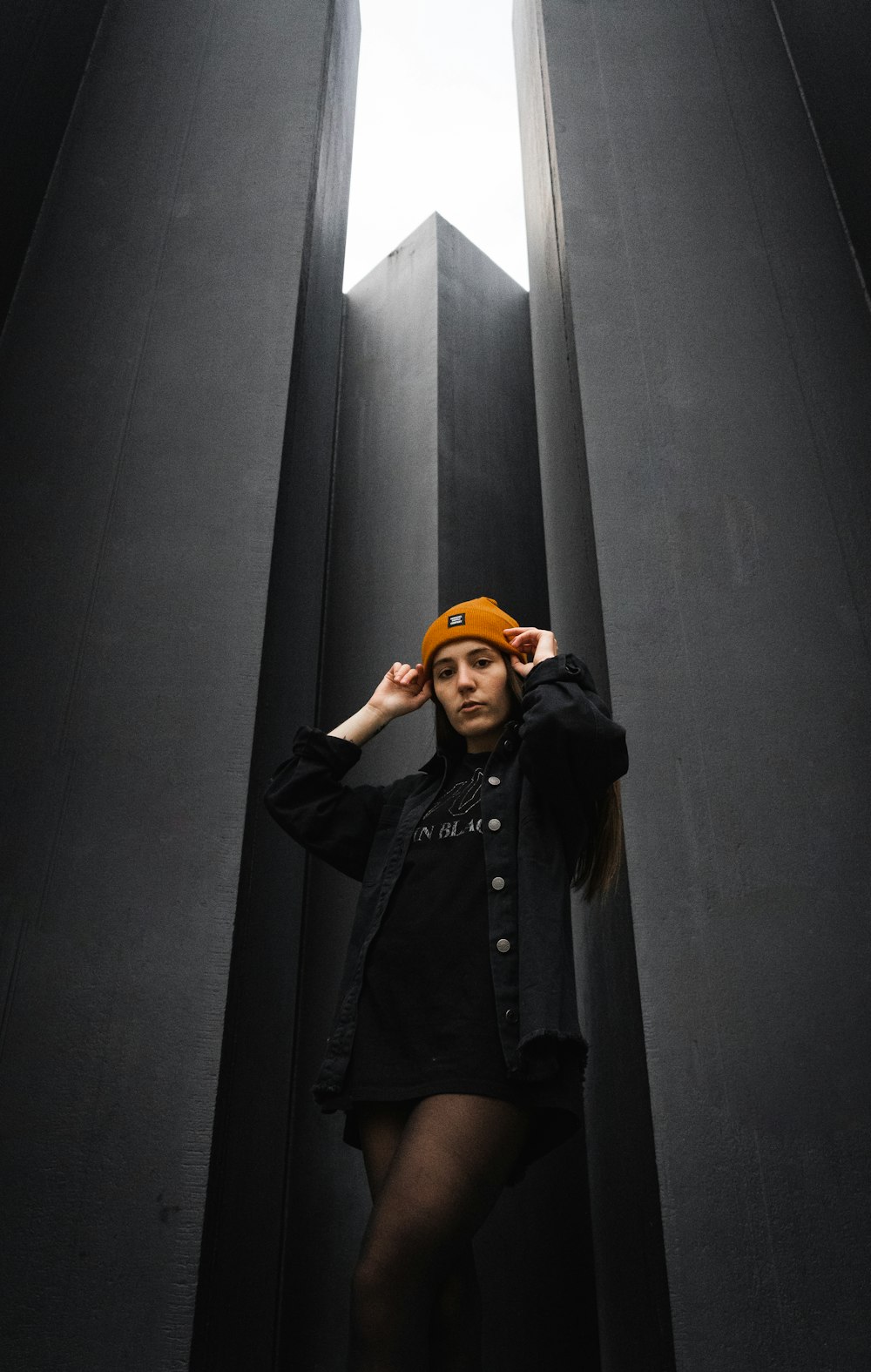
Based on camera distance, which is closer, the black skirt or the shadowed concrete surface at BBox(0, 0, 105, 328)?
the black skirt

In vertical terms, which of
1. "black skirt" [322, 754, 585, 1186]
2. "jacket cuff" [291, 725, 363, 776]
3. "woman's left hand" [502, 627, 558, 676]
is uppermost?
"woman's left hand" [502, 627, 558, 676]

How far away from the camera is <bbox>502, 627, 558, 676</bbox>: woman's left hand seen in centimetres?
182

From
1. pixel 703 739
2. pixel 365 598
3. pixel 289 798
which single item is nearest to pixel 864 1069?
pixel 703 739

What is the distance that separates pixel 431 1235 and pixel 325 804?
80 cm

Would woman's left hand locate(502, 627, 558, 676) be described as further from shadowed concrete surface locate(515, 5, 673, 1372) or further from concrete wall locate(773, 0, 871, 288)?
concrete wall locate(773, 0, 871, 288)

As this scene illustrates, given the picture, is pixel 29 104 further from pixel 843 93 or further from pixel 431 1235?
pixel 431 1235

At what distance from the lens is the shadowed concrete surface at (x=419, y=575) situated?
2.58 m

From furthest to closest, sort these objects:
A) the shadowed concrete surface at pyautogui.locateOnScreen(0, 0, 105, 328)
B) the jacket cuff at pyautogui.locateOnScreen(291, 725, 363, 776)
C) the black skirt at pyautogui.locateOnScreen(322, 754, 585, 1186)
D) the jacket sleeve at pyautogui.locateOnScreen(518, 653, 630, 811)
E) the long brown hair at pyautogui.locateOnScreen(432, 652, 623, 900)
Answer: the shadowed concrete surface at pyautogui.locateOnScreen(0, 0, 105, 328)
the jacket cuff at pyautogui.locateOnScreen(291, 725, 363, 776)
the long brown hair at pyautogui.locateOnScreen(432, 652, 623, 900)
the jacket sleeve at pyautogui.locateOnScreen(518, 653, 630, 811)
the black skirt at pyautogui.locateOnScreen(322, 754, 585, 1186)

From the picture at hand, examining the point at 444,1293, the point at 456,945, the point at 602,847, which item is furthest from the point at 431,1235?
the point at 602,847

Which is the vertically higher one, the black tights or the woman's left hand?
the woman's left hand

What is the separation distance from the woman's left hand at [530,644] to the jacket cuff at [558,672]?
58 mm

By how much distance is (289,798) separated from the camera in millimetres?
1890

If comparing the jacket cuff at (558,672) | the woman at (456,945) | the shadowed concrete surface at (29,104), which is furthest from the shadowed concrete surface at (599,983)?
the shadowed concrete surface at (29,104)

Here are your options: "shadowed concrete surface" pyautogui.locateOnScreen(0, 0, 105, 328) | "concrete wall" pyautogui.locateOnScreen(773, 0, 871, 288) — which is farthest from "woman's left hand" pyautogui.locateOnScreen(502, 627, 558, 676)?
"shadowed concrete surface" pyautogui.locateOnScreen(0, 0, 105, 328)
